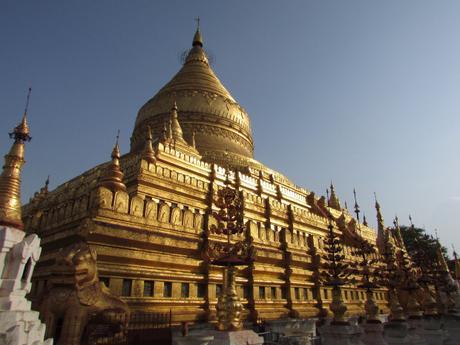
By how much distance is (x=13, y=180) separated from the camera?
7.21m

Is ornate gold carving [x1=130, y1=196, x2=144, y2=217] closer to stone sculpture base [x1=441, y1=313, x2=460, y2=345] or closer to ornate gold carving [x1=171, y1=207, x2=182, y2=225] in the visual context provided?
ornate gold carving [x1=171, y1=207, x2=182, y2=225]

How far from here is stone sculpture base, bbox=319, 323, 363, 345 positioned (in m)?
10.9

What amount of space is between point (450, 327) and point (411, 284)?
431cm

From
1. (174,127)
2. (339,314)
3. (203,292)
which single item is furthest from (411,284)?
(174,127)

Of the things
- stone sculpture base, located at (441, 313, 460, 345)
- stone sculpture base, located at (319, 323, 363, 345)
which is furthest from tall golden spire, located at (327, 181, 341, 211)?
stone sculpture base, located at (319, 323, 363, 345)

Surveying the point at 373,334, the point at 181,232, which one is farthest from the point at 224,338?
the point at 373,334

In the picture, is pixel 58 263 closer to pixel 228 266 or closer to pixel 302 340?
pixel 228 266

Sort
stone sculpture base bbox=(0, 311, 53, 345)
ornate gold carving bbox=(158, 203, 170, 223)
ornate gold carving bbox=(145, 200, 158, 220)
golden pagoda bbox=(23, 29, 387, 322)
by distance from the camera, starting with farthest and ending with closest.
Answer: ornate gold carving bbox=(158, 203, 170, 223) → ornate gold carving bbox=(145, 200, 158, 220) → golden pagoda bbox=(23, 29, 387, 322) → stone sculpture base bbox=(0, 311, 53, 345)

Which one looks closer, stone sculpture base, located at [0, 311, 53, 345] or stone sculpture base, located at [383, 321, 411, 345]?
Result: stone sculpture base, located at [0, 311, 53, 345]

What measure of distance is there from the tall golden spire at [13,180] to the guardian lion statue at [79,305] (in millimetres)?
2097

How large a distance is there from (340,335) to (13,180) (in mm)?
10077

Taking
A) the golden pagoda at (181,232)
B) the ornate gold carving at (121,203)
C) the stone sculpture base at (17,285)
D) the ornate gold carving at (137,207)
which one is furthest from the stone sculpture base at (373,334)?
the stone sculpture base at (17,285)

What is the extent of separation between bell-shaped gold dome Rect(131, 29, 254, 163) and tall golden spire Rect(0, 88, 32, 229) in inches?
792

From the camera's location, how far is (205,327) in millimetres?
11562
